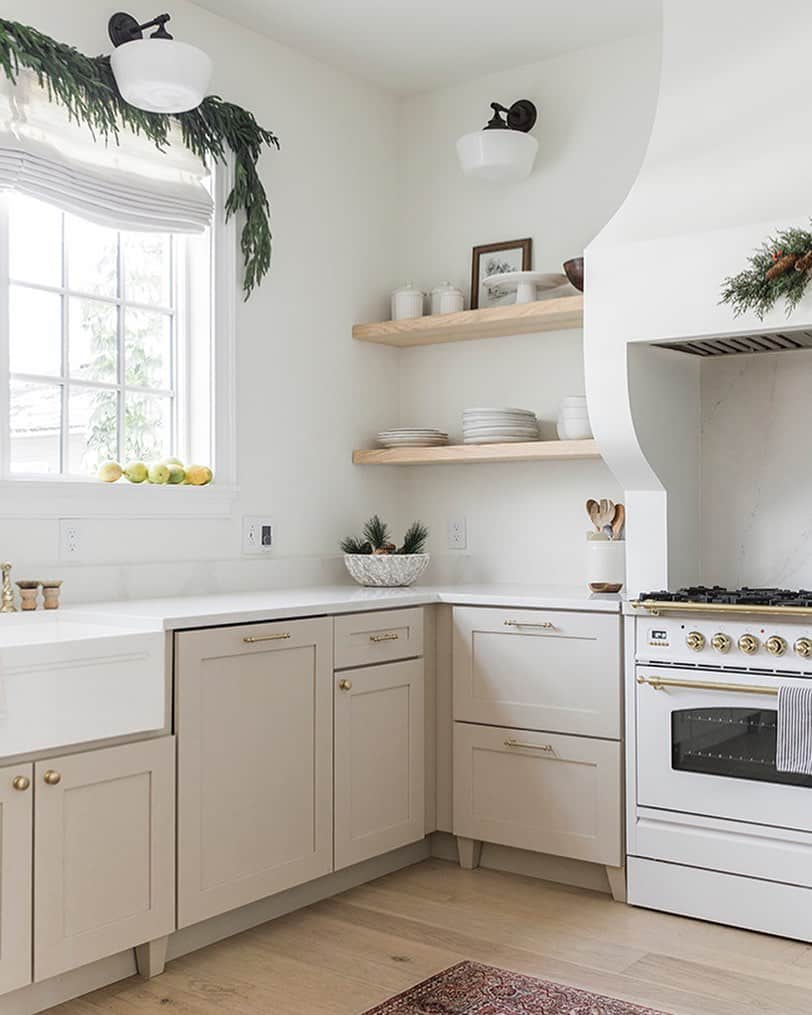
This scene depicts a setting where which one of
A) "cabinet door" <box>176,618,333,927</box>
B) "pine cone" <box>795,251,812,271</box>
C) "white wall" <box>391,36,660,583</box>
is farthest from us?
"white wall" <box>391,36,660,583</box>

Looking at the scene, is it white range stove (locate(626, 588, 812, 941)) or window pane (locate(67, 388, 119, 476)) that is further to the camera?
window pane (locate(67, 388, 119, 476))

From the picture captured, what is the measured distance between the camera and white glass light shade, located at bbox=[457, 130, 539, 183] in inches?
156

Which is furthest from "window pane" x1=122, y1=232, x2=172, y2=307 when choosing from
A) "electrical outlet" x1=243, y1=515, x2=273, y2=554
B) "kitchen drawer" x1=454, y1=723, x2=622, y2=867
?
"kitchen drawer" x1=454, y1=723, x2=622, y2=867

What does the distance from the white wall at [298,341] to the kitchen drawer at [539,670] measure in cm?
77

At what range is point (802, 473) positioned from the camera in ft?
11.4

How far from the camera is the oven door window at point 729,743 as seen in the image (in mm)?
3021

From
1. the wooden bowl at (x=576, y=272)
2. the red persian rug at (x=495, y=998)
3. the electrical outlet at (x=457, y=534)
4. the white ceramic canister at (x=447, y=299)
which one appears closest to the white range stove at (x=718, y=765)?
the red persian rug at (x=495, y=998)

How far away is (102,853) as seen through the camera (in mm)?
2576

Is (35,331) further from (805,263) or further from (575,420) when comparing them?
(805,263)

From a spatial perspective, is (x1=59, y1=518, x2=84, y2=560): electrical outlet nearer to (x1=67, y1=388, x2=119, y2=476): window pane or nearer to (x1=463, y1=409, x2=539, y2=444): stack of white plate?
(x1=67, y1=388, x2=119, y2=476): window pane

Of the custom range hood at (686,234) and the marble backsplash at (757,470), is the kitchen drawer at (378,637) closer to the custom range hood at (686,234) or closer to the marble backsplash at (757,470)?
the custom range hood at (686,234)

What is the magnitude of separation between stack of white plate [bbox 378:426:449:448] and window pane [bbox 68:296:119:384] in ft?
3.55

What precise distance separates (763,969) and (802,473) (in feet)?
4.72

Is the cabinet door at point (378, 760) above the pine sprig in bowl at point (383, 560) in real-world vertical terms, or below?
below
